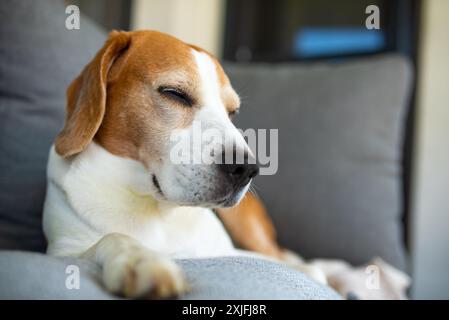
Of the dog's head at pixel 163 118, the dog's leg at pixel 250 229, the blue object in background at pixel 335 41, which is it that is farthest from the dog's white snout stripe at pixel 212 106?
the blue object in background at pixel 335 41

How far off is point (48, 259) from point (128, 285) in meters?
0.16

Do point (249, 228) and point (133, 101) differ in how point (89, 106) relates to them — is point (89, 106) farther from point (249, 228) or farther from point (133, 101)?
point (249, 228)

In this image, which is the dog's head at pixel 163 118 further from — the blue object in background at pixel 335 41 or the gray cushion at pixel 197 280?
the blue object in background at pixel 335 41

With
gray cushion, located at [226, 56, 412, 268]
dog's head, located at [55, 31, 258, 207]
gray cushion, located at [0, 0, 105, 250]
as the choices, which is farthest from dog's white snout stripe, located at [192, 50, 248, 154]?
gray cushion, located at [226, 56, 412, 268]

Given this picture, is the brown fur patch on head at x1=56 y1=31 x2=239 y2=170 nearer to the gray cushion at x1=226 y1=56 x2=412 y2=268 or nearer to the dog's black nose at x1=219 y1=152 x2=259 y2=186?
the dog's black nose at x1=219 y1=152 x2=259 y2=186

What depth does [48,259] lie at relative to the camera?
0.75 metres

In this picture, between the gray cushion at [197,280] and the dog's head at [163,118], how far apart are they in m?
0.20

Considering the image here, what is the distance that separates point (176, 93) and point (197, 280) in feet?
1.58

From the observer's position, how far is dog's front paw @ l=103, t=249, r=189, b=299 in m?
0.64

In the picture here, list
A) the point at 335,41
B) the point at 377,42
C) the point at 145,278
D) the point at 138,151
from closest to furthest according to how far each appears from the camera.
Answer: the point at 145,278
the point at 138,151
the point at 377,42
the point at 335,41

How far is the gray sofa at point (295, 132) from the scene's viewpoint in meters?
1.33

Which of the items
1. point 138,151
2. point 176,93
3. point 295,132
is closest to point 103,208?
point 138,151

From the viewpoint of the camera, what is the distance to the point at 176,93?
3.51ft

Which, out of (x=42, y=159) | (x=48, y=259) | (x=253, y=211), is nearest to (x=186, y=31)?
(x=253, y=211)
